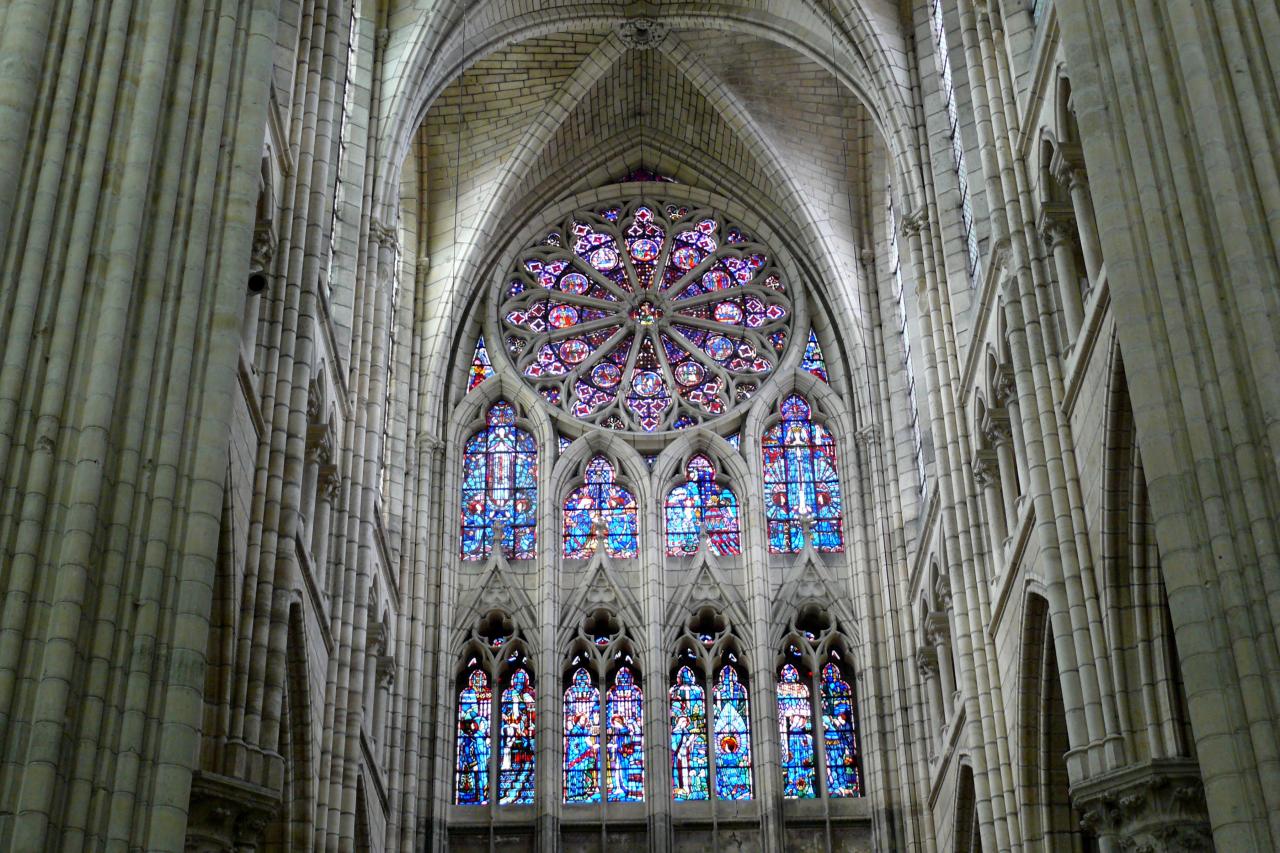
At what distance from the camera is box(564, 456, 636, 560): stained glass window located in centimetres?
2919

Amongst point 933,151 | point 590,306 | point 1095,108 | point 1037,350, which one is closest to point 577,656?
point 590,306

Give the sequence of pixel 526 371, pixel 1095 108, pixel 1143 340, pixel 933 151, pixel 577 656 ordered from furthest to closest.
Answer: pixel 526 371 → pixel 577 656 → pixel 933 151 → pixel 1095 108 → pixel 1143 340

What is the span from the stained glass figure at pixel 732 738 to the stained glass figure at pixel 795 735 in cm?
54

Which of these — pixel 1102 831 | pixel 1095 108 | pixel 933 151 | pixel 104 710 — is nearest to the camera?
pixel 104 710

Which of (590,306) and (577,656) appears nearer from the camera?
(577,656)

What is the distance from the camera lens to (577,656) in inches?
1111

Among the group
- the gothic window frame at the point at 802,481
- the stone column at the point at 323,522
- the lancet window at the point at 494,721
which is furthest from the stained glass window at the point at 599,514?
the stone column at the point at 323,522

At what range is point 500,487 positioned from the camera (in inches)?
1174

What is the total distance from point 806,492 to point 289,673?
503 inches

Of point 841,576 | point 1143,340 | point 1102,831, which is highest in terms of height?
point 841,576

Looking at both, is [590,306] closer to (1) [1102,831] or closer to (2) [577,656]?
(2) [577,656]

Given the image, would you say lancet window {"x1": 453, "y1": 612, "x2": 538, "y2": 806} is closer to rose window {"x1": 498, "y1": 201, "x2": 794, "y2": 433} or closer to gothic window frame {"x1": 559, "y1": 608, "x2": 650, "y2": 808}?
gothic window frame {"x1": 559, "y1": 608, "x2": 650, "y2": 808}

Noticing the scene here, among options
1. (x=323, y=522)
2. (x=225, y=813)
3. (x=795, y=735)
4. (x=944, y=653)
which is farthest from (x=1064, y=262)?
(x=795, y=735)

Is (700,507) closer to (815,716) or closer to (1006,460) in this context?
(815,716)
